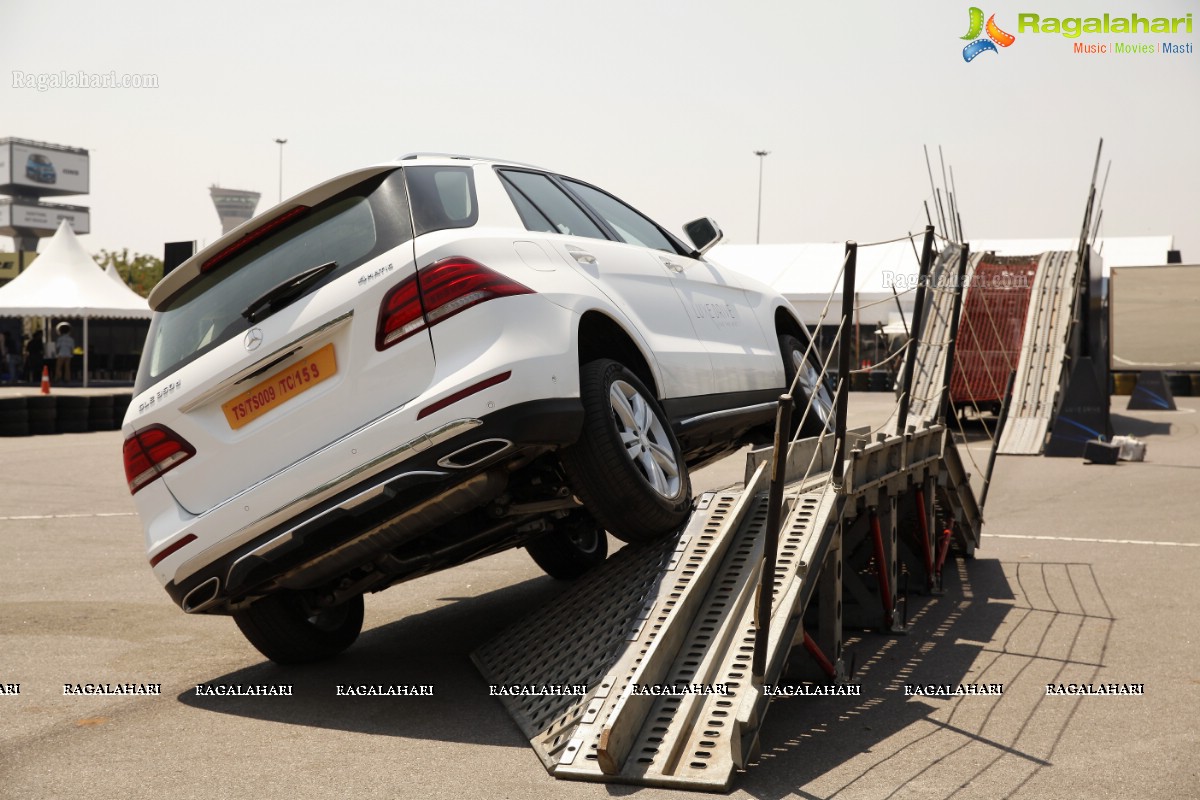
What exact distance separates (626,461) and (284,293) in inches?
57.9

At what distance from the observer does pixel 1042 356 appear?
21.6 meters

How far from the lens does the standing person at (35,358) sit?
115ft

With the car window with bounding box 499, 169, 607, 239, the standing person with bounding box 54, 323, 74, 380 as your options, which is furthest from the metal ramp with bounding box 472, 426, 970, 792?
the standing person with bounding box 54, 323, 74, 380

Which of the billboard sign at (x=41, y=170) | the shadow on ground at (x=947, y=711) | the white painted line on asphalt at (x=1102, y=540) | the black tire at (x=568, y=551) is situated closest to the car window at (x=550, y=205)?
the shadow on ground at (x=947, y=711)

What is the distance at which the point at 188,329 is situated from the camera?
4.94m

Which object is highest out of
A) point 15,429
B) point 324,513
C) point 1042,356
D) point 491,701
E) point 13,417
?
point 324,513

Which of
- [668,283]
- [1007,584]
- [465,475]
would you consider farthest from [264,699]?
[1007,584]

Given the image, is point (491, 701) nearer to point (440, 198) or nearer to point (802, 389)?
point (440, 198)

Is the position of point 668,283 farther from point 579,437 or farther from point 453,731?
point 453,731

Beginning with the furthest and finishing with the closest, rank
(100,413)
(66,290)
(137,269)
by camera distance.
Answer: (137,269)
(66,290)
(100,413)

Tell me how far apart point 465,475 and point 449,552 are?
0.78m

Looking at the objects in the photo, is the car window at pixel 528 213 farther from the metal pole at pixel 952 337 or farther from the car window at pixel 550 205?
the metal pole at pixel 952 337

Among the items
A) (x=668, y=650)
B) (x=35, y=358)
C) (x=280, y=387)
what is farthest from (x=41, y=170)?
(x=668, y=650)

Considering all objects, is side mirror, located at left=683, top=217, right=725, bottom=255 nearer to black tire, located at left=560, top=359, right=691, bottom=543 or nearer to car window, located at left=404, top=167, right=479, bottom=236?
black tire, located at left=560, top=359, right=691, bottom=543
